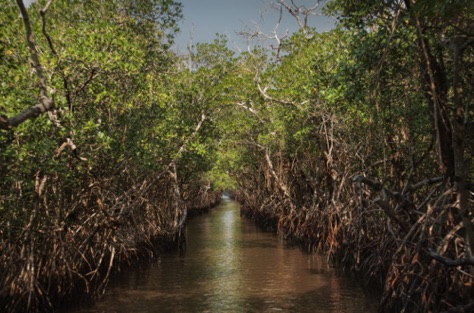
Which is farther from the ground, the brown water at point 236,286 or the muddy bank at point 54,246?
the muddy bank at point 54,246

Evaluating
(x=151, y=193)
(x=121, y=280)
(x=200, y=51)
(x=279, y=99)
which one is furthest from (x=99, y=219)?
(x=200, y=51)

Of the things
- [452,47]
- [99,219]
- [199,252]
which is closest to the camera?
[452,47]

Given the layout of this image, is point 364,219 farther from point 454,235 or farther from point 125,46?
point 125,46

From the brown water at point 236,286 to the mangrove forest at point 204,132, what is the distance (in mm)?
657

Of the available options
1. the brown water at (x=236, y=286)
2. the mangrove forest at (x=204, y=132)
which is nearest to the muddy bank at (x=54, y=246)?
the mangrove forest at (x=204, y=132)

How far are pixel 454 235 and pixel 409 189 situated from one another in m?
1.52

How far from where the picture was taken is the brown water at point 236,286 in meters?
9.41

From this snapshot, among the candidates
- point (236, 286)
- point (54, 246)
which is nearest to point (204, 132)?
point (236, 286)

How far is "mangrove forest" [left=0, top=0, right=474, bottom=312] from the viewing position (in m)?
6.57

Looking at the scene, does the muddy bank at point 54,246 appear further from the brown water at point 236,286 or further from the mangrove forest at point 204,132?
the brown water at point 236,286

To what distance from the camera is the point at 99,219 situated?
10.4 meters

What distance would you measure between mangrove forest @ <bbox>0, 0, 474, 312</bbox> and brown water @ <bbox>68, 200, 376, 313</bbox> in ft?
2.16

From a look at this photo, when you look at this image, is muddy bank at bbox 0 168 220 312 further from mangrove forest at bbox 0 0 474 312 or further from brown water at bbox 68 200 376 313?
brown water at bbox 68 200 376 313

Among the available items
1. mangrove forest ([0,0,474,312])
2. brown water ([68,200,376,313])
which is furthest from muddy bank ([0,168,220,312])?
brown water ([68,200,376,313])
